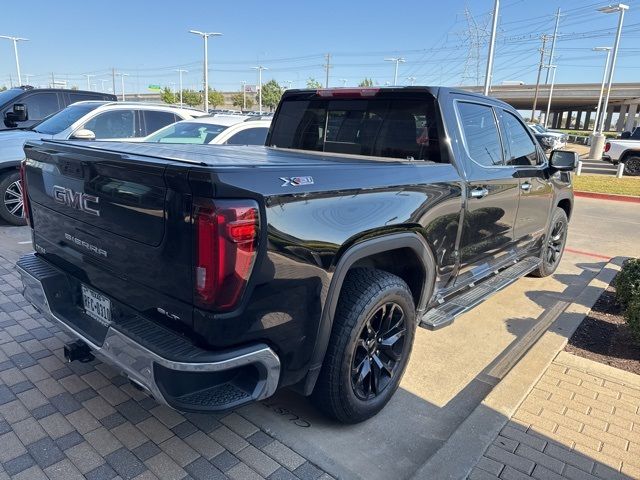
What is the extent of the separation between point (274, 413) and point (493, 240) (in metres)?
2.30

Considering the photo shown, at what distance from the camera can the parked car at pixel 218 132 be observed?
6.86 meters

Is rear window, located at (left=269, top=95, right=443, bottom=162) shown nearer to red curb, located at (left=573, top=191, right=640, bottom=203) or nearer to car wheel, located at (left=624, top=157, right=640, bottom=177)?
red curb, located at (left=573, top=191, right=640, bottom=203)

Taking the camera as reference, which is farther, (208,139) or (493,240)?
(208,139)

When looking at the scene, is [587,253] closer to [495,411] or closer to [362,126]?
[362,126]

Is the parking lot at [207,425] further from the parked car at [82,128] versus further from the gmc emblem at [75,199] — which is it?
the parked car at [82,128]

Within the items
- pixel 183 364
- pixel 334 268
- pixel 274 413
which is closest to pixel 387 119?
pixel 334 268

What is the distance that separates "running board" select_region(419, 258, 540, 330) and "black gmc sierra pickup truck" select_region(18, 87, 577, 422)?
20 mm

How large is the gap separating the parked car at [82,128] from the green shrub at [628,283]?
6361 mm

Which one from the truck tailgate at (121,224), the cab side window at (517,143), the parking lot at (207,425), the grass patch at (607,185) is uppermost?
the cab side window at (517,143)

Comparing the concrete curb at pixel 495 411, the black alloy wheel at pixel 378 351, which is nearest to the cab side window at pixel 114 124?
the black alloy wheel at pixel 378 351

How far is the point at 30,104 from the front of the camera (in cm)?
927

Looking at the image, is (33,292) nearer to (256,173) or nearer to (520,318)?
(256,173)

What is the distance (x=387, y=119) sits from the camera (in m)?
3.75

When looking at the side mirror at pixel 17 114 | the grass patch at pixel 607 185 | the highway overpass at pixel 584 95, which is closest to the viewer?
the side mirror at pixel 17 114
